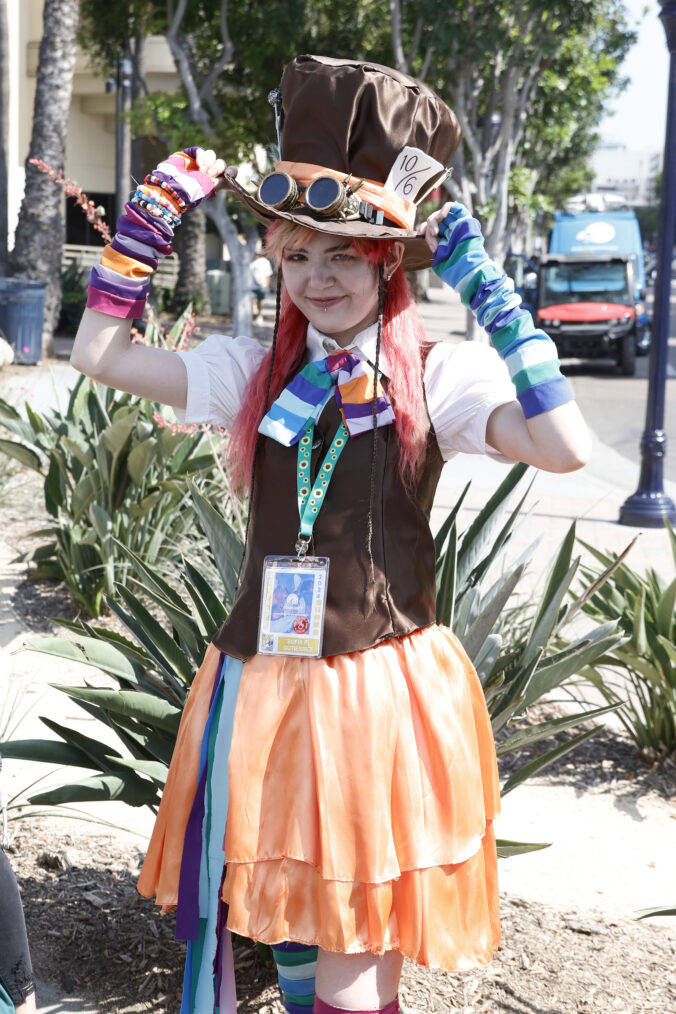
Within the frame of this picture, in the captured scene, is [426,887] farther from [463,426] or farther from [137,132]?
[137,132]

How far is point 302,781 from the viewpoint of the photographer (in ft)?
6.05

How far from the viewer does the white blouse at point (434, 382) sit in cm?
198

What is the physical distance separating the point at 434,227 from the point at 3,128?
13911 millimetres

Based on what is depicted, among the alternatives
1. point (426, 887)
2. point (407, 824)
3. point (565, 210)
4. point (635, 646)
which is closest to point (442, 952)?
point (426, 887)

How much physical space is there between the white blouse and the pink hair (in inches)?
1.0

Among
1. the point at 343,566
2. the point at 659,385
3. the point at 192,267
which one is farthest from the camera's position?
the point at 192,267

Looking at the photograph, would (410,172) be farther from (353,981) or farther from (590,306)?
(590,306)

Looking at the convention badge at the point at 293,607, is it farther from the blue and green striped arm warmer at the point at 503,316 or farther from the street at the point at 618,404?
the street at the point at 618,404

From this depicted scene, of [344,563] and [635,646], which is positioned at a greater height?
[344,563]

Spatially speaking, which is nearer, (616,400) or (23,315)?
(23,315)

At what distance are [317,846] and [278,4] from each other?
51.2 feet

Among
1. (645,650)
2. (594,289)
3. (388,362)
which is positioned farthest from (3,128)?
(388,362)

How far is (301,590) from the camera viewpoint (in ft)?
6.24

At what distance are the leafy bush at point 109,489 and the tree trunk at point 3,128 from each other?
977 cm
